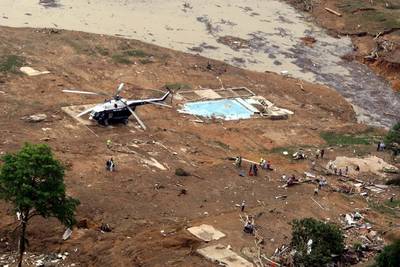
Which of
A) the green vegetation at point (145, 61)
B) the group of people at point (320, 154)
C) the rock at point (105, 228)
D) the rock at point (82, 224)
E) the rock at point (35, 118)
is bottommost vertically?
the group of people at point (320, 154)

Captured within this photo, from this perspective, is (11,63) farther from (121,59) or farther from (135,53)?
(135,53)

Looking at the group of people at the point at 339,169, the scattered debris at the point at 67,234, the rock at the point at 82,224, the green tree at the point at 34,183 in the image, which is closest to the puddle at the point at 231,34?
the group of people at the point at 339,169

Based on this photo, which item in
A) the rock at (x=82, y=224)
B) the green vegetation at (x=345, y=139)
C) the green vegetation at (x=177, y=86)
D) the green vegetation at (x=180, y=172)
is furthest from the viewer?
the green vegetation at (x=177, y=86)

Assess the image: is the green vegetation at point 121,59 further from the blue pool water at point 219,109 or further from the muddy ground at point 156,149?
the blue pool water at point 219,109

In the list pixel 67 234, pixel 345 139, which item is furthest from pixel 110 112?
pixel 345 139

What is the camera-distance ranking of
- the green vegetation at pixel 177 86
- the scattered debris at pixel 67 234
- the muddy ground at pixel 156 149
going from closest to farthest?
1. the scattered debris at pixel 67 234
2. the muddy ground at pixel 156 149
3. the green vegetation at pixel 177 86

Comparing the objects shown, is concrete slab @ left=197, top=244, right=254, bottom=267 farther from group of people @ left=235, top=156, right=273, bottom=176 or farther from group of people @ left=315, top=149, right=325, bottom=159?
group of people @ left=315, top=149, right=325, bottom=159

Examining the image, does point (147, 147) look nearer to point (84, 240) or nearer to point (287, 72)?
point (84, 240)

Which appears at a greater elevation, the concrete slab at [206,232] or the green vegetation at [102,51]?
the concrete slab at [206,232]
